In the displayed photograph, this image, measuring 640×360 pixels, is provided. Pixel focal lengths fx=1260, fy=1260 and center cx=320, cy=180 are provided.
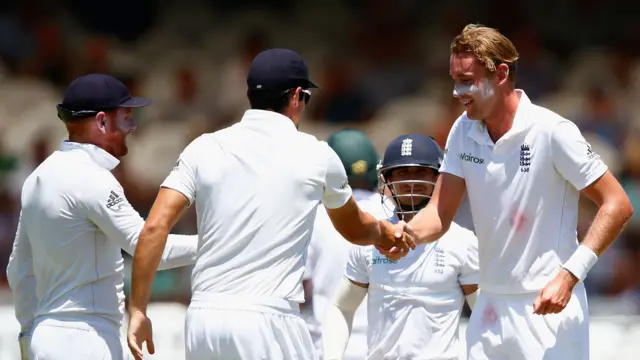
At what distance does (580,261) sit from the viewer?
4.81 metres

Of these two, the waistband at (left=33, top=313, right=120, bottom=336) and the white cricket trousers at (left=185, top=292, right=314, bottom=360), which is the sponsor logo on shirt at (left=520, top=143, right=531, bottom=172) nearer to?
the white cricket trousers at (left=185, top=292, right=314, bottom=360)

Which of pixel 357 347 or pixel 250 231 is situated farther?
pixel 357 347

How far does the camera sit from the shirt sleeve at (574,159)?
4.91 metres

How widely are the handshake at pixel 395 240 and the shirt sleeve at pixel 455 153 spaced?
32cm

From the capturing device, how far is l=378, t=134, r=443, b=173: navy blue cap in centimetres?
596

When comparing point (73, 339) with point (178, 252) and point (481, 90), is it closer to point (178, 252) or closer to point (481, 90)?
point (178, 252)

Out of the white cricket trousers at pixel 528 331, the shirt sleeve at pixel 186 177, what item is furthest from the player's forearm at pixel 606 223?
the shirt sleeve at pixel 186 177

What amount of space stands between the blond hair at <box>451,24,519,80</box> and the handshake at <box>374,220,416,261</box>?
0.80 meters

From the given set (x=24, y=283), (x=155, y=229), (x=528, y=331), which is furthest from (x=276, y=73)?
(x=24, y=283)

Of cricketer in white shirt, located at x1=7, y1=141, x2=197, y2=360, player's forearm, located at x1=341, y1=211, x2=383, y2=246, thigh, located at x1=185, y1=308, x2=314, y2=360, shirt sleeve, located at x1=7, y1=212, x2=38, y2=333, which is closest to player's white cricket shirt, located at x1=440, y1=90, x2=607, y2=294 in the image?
player's forearm, located at x1=341, y1=211, x2=383, y2=246

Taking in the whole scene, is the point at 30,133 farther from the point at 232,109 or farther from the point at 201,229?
the point at 201,229

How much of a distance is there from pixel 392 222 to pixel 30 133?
629cm

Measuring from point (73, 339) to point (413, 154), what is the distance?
1836 mm

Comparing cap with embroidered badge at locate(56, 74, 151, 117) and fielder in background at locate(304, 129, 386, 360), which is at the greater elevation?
cap with embroidered badge at locate(56, 74, 151, 117)
